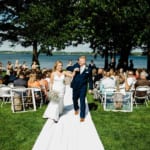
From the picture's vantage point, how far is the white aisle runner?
9531 millimetres

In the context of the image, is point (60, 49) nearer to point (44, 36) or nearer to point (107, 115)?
point (44, 36)

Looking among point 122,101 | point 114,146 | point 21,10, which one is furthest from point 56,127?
point 21,10

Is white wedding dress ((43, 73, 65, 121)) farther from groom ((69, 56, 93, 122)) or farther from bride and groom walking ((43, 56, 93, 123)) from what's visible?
groom ((69, 56, 93, 122))

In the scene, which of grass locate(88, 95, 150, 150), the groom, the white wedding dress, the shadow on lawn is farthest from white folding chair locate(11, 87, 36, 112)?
the groom

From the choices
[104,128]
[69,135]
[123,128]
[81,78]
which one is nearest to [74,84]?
[81,78]

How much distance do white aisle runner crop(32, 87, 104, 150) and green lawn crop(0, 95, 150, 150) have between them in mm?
220

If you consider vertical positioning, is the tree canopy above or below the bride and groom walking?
above

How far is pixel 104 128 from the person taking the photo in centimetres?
1198

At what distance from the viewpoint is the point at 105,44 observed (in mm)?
32844

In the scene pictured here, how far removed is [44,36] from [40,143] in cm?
2843

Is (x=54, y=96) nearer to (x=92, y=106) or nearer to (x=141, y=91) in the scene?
(x=92, y=106)

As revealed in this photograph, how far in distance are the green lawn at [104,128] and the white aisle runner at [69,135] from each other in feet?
0.72

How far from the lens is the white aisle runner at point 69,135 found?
31.3 ft

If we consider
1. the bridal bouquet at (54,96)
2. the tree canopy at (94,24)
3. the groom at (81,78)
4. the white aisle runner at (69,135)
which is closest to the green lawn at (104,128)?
the white aisle runner at (69,135)
